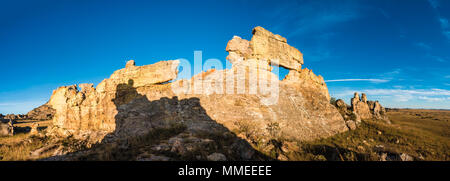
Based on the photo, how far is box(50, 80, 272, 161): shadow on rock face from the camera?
314 inches

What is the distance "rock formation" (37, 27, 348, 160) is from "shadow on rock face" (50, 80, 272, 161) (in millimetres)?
87

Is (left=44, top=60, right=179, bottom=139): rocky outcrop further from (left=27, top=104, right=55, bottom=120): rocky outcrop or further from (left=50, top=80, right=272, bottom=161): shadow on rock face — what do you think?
(left=27, top=104, right=55, bottom=120): rocky outcrop

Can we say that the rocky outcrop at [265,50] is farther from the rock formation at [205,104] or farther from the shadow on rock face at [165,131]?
the shadow on rock face at [165,131]

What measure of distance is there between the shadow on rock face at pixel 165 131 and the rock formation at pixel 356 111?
52.7 feet

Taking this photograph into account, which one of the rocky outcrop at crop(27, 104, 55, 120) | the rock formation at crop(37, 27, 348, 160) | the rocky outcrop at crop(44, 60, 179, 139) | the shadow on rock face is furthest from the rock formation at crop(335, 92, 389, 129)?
the rocky outcrop at crop(27, 104, 55, 120)

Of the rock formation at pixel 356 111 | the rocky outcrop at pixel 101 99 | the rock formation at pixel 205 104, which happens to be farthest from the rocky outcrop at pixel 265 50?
the rock formation at pixel 356 111

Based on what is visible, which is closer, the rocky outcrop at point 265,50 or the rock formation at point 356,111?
the rocky outcrop at point 265,50

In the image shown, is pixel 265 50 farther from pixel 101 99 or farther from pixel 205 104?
pixel 101 99

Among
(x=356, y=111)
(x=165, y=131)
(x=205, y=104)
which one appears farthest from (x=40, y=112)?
(x=356, y=111)

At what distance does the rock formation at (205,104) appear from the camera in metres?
13.6
